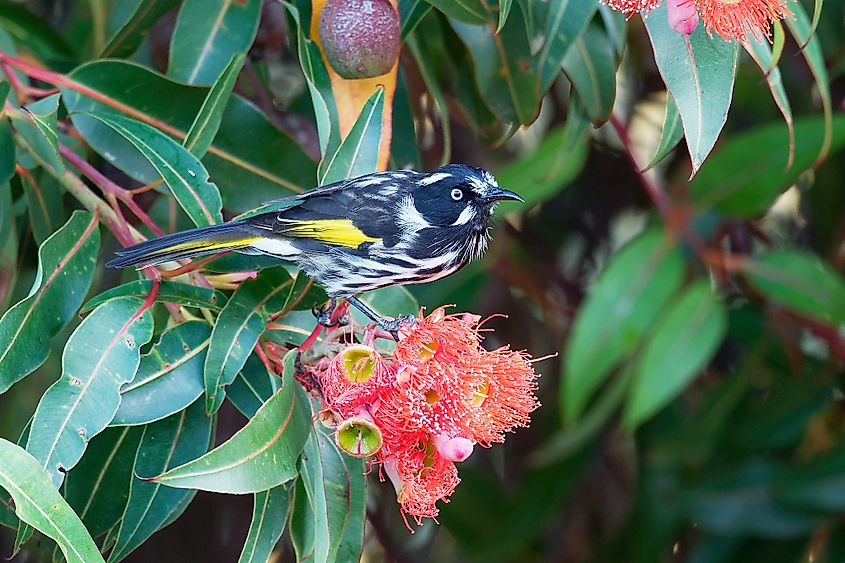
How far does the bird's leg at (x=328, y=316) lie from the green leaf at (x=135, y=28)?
0.78m

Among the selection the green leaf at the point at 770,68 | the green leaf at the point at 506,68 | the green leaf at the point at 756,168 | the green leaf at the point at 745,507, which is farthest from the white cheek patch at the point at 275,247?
the green leaf at the point at 745,507

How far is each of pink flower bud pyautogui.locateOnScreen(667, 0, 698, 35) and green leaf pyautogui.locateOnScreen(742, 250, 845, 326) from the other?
1.33 m

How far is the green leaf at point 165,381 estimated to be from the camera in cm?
163

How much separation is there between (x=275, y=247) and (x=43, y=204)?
1.80 ft

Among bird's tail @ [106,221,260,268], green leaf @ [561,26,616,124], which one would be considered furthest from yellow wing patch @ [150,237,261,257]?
green leaf @ [561,26,616,124]

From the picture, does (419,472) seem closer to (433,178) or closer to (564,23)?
(433,178)

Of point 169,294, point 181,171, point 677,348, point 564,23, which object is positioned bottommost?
point 677,348

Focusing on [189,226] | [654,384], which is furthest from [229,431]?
[654,384]

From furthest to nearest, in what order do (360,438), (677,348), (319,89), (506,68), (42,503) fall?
(677,348), (506,68), (319,89), (360,438), (42,503)

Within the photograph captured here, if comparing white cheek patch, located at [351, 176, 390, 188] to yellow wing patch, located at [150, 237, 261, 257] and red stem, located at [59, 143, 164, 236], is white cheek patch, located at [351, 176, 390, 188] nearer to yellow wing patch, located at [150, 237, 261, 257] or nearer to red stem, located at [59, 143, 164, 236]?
yellow wing patch, located at [150, 237, 261, 257]

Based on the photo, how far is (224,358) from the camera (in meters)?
1.60

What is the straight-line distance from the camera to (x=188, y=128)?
2.13 metres

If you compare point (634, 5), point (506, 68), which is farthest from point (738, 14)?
point (506, 68)

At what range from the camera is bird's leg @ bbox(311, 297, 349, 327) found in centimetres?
174
